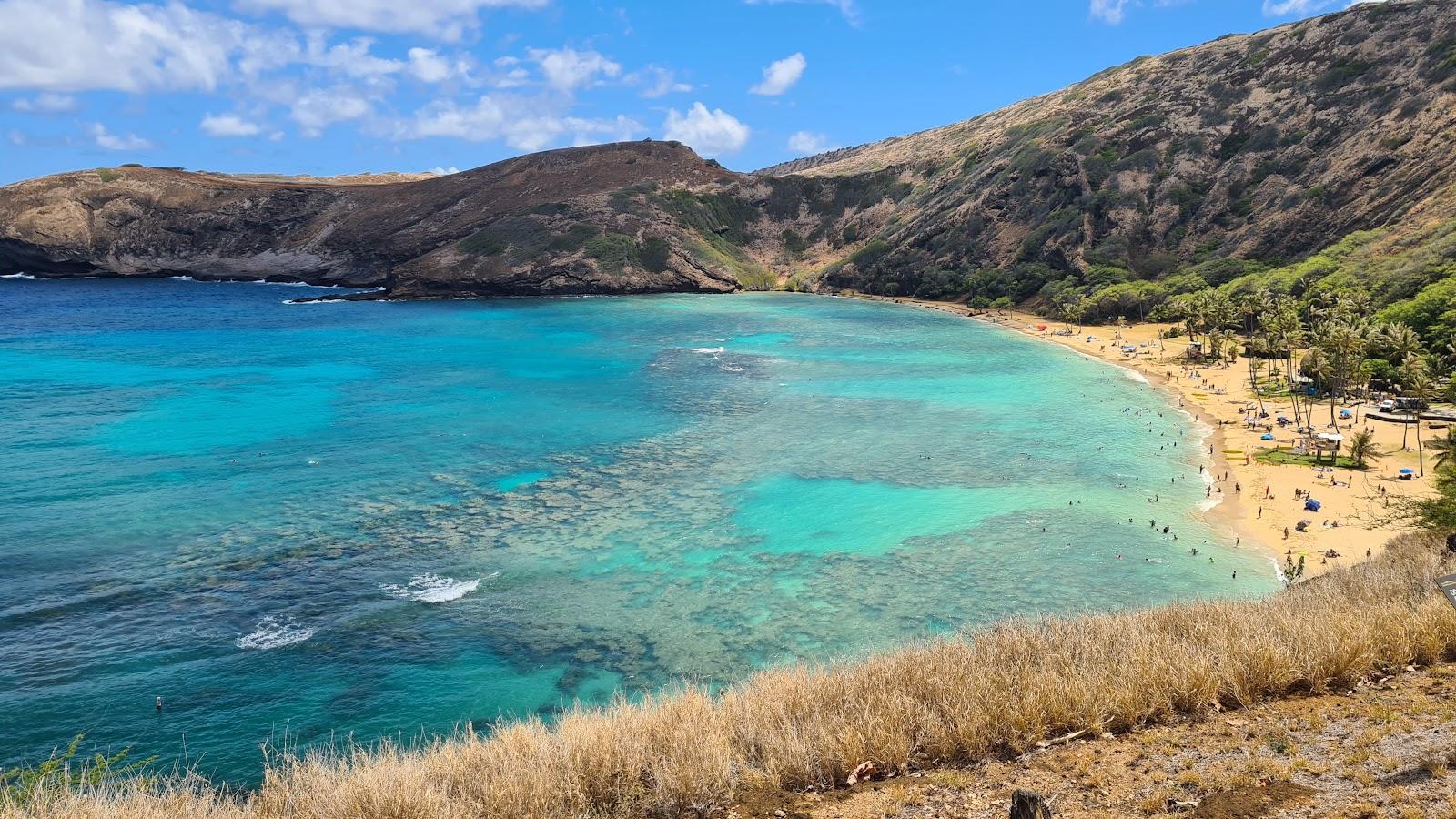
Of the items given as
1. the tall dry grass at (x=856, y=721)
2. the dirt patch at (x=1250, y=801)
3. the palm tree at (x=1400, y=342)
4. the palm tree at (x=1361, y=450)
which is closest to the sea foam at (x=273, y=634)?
the tall dry grass at (x=856, y=721)

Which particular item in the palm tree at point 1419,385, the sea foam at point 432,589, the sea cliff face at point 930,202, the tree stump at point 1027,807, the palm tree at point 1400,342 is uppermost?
the sea cliff face at point 930,202

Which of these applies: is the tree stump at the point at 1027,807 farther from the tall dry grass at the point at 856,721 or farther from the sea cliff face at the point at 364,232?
the sea cliff face at the point at 364,232

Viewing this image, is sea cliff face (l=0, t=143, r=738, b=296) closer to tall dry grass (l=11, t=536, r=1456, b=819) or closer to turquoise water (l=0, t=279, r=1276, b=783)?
turquoise water (l=0, t=279, r=1276, b=783)

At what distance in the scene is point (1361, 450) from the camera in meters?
42.3

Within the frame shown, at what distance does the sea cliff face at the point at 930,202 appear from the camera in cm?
9606

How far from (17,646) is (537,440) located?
27713 millimetres

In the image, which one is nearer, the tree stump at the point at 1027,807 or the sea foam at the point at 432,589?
the tree stump at the point at 1027,807

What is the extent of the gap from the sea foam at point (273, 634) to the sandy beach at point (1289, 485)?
104 feet

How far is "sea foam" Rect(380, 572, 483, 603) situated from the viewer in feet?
94.0

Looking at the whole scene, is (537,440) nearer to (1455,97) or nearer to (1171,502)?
(1171,502)

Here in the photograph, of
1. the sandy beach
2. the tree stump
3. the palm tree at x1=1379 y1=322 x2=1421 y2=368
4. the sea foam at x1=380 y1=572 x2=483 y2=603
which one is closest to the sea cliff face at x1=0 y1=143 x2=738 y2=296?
the sandy beach

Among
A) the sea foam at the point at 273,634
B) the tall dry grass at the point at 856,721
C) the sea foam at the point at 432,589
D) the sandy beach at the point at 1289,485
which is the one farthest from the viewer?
the sandy beach at the point at 1289,485

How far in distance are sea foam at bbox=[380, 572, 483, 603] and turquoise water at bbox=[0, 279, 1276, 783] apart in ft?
0.40

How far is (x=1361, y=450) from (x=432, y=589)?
44601 millimetres
